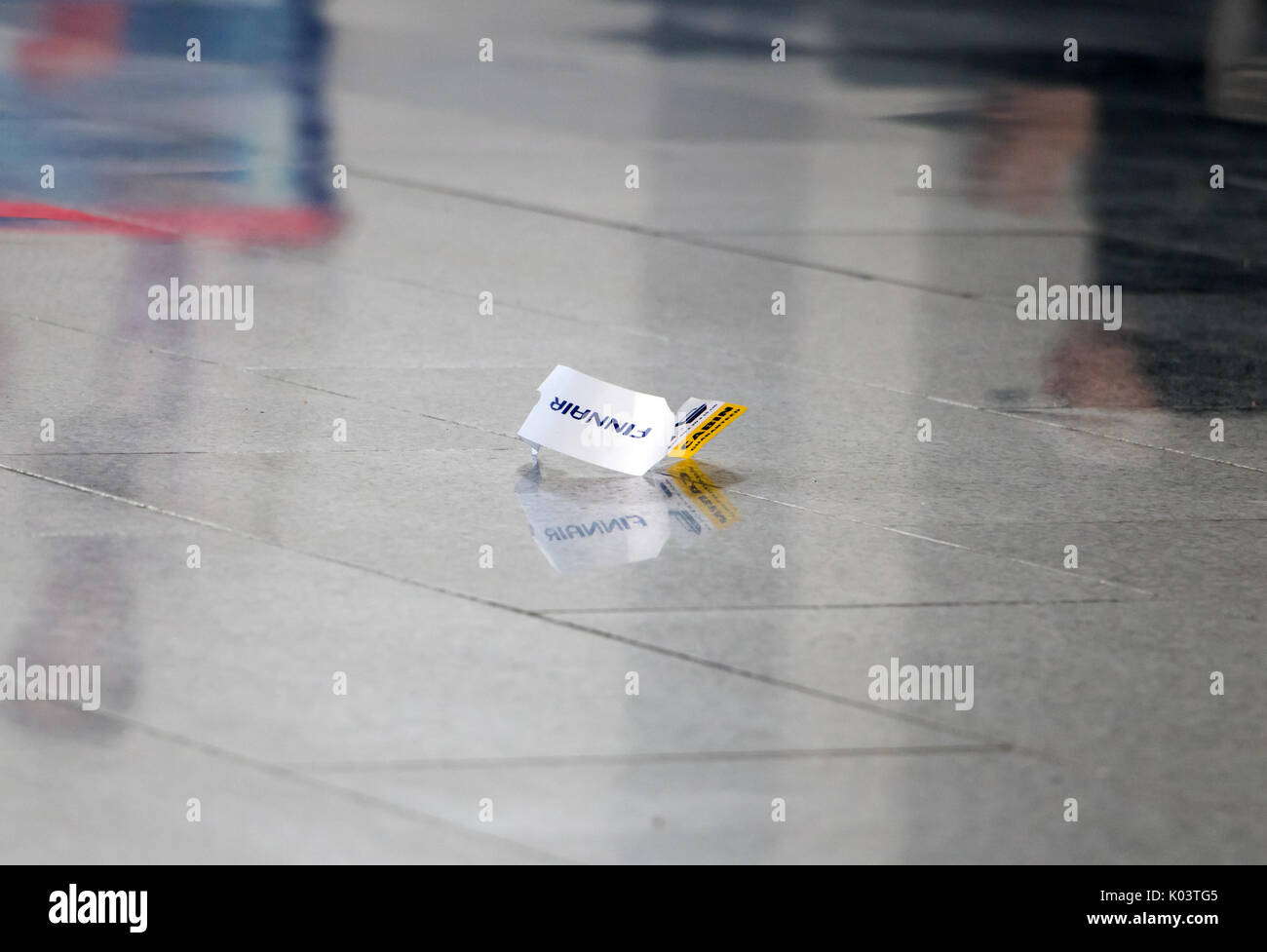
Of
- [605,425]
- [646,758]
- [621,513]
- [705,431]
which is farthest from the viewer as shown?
[705,431]

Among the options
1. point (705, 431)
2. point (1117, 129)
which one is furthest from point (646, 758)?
point (1117, 129)

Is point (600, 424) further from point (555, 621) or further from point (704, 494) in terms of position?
point (555, 621)

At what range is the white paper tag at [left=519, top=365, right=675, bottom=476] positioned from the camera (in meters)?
5.70

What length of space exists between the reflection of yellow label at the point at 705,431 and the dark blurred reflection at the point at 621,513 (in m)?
0.05

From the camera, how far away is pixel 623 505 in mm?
5434

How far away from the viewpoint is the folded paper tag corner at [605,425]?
18.7 ft

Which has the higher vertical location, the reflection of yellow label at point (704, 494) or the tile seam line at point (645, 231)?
the tile seam line at point (645, 231)

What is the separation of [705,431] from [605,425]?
1.17ft

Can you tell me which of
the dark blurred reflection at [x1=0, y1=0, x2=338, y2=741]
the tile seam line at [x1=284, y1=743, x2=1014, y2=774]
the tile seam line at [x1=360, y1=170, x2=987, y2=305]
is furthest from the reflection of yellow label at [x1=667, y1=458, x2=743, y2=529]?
the tile seam line at [x1=360, y1=170, x2=987, y2=305]

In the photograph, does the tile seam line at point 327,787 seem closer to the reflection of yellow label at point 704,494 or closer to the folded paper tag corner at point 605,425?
the reflection of yellow label at point 704,494

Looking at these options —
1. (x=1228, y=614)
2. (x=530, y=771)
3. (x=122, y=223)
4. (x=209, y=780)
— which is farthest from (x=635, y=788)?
(x=122, y=223)

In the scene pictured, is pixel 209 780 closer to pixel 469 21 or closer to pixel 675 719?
pixel 675 719

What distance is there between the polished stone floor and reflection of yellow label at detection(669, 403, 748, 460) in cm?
10

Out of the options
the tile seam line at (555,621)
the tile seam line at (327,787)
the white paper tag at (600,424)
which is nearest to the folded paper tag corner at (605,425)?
the white paper tag at (600,424)
